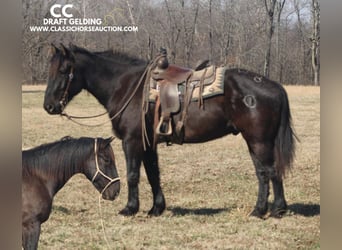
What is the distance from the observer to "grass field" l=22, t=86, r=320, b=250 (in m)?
4.08

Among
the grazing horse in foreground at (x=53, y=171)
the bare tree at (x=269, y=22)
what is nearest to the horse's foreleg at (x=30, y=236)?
the grazing horse in foreground at (x=53, y=171)

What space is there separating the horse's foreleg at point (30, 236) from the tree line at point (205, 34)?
44.1 inches

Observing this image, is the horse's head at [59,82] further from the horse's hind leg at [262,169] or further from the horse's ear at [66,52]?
the horse's hind leg at [262,169]

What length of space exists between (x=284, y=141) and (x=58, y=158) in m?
1.82

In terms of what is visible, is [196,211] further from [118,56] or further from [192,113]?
[118,56]

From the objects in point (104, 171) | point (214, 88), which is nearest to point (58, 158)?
point (104, 171)

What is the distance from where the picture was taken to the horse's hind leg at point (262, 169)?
4.15 meters

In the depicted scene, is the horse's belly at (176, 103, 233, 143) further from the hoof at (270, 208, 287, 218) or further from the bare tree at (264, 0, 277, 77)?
the hoof at (270, 208, 287, 218)

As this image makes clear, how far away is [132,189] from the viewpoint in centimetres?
422

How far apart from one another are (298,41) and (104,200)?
206 centimetres

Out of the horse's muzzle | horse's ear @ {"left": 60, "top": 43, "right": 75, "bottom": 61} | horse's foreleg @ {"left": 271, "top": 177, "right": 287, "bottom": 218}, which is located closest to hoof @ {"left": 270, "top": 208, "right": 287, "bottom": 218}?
horse's foreleg @ {"left": 271, "top": 177, "right": 287, "bottom": 218}

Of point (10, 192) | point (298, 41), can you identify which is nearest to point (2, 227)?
point (10, 192)

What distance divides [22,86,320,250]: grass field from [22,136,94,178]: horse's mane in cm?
23

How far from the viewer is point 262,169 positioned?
13.7 feet
